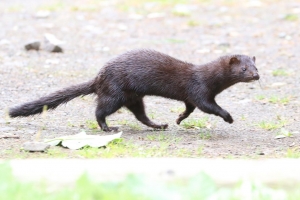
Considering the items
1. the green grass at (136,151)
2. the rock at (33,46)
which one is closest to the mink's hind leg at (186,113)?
the green grass at (136,151)

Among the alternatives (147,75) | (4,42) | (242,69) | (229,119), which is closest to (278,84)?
(242,69)

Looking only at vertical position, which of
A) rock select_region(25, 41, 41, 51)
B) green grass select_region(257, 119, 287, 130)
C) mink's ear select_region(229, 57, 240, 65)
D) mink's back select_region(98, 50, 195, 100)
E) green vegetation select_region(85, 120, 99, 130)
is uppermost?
mink's ear select_region(229, 57, 240, 65)

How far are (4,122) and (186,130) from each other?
1.59 metres

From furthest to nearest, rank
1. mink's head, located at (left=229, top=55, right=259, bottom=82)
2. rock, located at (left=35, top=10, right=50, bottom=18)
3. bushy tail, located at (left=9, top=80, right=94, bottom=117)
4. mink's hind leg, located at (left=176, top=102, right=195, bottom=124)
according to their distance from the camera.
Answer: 1. rock, located at (left=35, top=10, right=50, bottom=18)
2. mink's hind leg, located at (left=176, top=102, right=195, bottom=124)
3. mink's head, located at (left=229, top=55, right=259, bottom=82)
4. bushy tail, located at (left=9, top=80, right=94, bottom=117)

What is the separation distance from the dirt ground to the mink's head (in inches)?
18.4

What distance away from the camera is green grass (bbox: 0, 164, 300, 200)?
3.02m

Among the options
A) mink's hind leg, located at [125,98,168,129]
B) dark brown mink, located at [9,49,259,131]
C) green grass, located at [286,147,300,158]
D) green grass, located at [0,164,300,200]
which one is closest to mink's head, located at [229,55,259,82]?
dark brown mink, located at [9,49,259,131]

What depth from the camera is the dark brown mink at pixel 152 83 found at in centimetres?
602

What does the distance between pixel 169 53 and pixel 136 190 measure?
269 inches

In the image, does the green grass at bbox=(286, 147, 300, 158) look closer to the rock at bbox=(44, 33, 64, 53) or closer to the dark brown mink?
the dark brown mink

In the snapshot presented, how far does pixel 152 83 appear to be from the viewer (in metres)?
6.11

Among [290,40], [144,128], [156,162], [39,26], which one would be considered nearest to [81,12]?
[39,26]

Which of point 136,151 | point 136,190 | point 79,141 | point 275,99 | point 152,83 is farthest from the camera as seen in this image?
point 275,99

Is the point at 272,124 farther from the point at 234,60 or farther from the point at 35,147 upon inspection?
the point at 35,147
